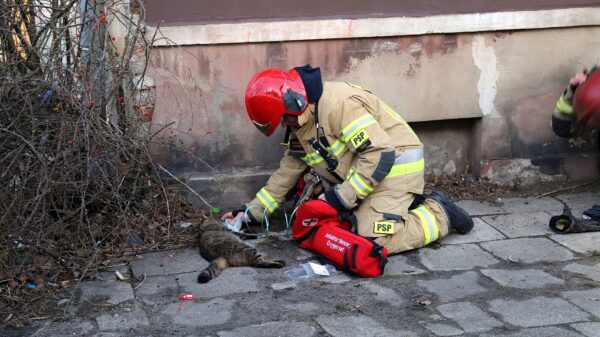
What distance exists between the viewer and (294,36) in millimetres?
6246

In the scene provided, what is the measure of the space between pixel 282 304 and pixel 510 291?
53.8 inches

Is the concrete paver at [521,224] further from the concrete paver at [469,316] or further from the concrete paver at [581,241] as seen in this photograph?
the concrete paver at [469,316]

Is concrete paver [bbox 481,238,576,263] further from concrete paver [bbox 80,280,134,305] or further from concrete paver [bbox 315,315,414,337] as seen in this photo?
concrete paver [bbox 80,280,134,305]

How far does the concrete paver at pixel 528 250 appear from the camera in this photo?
17.9 ft

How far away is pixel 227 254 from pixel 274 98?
3.46 feet

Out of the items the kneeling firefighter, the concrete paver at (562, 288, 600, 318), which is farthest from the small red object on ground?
the concrete paver at (562, 288, 600, 318)

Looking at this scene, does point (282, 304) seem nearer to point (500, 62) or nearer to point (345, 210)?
point (345, 210)

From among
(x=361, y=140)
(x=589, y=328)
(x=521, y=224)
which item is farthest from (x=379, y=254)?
(x=521, y=224)

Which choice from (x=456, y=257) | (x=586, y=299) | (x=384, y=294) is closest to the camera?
(x=586, y=299)

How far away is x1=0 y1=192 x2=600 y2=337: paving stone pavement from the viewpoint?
443 cm

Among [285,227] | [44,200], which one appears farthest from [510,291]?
[44,200]

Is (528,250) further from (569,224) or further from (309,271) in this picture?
(309,271)

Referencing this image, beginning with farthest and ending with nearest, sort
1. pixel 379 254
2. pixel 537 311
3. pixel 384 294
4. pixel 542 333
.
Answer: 1. pixel 379 254
2. pixel 384 294
3. pixel 537 311
4. pixel 542 333

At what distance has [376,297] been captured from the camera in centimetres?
484
